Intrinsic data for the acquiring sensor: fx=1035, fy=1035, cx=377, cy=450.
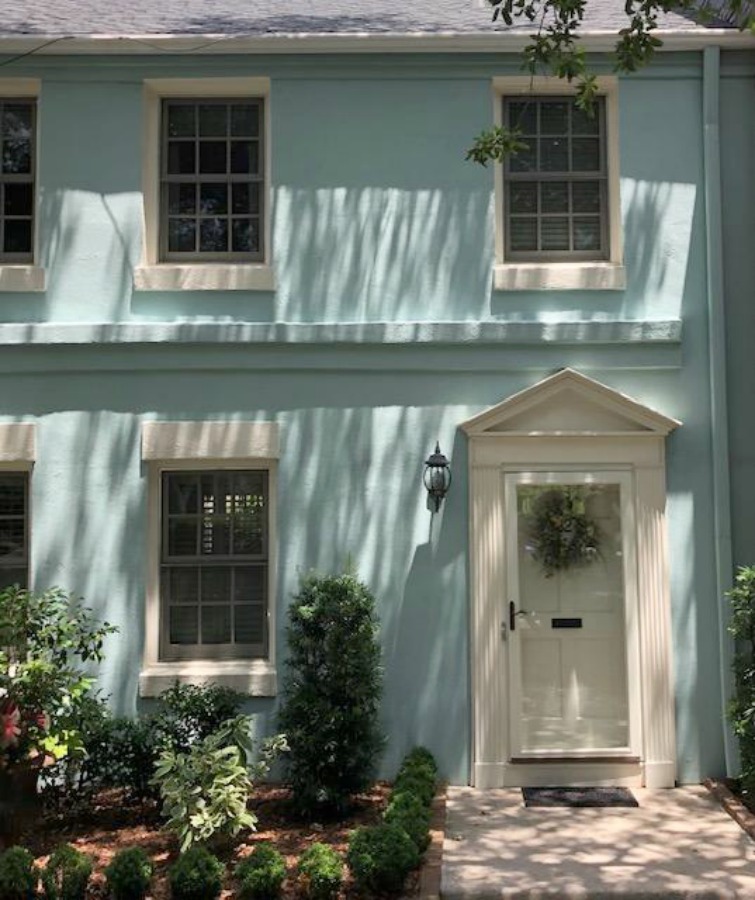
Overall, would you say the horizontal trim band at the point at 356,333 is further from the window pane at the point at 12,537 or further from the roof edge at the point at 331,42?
the roof edge at the point at 331,42

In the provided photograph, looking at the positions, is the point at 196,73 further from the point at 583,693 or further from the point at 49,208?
the point at 583,693

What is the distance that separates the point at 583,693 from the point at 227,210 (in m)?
4.99

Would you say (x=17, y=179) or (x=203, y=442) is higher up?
(x=17, y=179)

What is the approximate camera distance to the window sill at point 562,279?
8.50 metres

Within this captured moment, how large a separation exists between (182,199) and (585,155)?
3.47m

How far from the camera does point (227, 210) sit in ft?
29.1

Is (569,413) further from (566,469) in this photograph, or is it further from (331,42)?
(331,42)

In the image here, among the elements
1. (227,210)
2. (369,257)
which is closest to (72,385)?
(227,210)

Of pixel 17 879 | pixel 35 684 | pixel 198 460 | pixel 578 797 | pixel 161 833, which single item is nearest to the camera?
pixel 17 879

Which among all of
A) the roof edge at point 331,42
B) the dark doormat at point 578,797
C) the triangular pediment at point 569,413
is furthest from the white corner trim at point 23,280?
the dark doormat at point 578,797

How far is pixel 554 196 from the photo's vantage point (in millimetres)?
8797

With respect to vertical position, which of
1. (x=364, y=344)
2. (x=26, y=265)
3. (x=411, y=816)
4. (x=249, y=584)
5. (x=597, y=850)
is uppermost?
(x=26, y=265)

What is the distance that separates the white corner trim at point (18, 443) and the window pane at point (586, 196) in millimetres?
4913

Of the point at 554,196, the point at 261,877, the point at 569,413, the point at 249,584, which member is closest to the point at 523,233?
the point at 554,196
